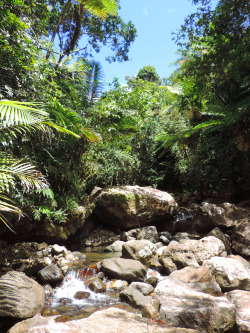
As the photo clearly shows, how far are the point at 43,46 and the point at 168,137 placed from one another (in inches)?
191

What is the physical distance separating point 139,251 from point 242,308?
2.37 m

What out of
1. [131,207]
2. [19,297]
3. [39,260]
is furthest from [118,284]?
[131,207]

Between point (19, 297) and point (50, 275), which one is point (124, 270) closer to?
point (50, 275)

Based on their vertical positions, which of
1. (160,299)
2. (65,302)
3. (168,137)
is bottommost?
(65,302)

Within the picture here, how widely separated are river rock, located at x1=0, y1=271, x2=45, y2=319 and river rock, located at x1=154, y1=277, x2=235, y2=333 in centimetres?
162

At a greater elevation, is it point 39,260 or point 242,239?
point 242,239

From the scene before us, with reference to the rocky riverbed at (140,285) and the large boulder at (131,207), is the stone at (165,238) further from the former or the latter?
the large boulder at (131,207)

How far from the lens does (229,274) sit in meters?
3.54

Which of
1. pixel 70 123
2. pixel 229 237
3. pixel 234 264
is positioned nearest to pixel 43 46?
pixel 70 123

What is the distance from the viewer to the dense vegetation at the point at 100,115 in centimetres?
423

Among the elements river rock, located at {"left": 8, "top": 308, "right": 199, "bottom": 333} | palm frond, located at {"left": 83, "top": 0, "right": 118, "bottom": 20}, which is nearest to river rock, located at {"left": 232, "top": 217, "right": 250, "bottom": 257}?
river rock, located at {"left": 8, "top": 308, "right": 199, "bottom": 333}

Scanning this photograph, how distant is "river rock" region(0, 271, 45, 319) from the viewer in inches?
107

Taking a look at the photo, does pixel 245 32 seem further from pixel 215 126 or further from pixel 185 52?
pixel 215 126

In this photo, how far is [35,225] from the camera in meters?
5.34
